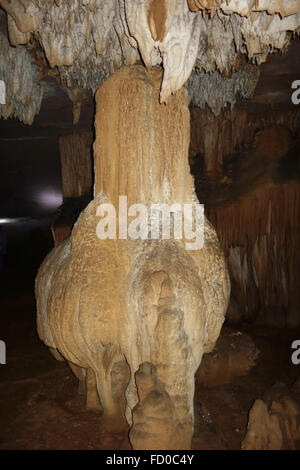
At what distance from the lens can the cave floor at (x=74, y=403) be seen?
4180mm

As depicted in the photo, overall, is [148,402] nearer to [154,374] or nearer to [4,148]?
[154,374]

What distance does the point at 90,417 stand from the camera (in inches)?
177

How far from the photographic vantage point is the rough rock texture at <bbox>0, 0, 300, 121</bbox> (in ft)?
9.88

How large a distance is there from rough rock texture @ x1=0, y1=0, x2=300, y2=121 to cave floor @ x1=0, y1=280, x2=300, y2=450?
3385 millimetres

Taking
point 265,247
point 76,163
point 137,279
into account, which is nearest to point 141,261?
point 137,279

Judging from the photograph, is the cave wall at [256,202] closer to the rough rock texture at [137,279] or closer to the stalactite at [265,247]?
the stalactite at [265,247]

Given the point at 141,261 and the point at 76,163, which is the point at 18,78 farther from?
the point at 76,163

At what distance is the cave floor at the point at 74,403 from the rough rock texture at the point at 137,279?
0.41 metres

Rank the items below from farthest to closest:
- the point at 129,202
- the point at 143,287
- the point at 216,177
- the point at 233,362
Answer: the point at 216,177 → the point at 233,362 → the point at 129,202 → the point at 143,287

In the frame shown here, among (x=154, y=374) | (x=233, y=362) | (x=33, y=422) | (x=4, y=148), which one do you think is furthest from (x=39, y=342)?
(x=4, y=148)

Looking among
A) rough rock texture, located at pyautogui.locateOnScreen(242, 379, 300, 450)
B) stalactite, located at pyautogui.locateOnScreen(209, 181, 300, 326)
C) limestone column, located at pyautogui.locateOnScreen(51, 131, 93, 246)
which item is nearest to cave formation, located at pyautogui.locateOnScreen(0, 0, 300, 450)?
rough rock texture, located at pyautogui.locateOnScreen(242, 379, 300, 450)

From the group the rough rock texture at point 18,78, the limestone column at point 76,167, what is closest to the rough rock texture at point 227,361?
the rough rock texture at point 18,78

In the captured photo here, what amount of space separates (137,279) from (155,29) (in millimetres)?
2113

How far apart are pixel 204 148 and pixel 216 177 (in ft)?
2.40
